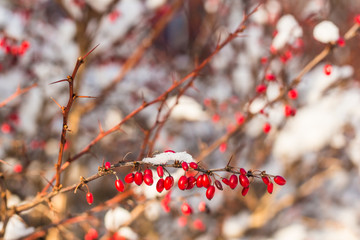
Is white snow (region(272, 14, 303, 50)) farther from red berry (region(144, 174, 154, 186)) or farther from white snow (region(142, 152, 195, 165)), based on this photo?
red berry (region(144, 174, 154, 186))

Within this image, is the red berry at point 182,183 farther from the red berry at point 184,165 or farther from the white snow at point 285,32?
the white snow at point 285,32

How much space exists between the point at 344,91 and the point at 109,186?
4.40 metres

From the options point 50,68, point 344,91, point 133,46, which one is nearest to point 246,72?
point 344,91

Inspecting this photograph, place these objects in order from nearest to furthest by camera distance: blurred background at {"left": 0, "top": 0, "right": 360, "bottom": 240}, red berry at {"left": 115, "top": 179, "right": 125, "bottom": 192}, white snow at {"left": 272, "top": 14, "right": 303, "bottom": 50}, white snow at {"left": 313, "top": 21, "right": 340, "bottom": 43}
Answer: red berry at {"left": 115, "top": 179, "right": 125, "bottom": 192} < white snow at {"left": 313, "top": 21, "right": 340, "bottom": 43} < white snow at {"left": 272, "top": 14, "right": 303, "bottom": 50} < blurred background at {"left": 0, "top": 0, "right": 360, "bottom": 240}

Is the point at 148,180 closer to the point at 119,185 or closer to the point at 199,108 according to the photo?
the point at 119,185

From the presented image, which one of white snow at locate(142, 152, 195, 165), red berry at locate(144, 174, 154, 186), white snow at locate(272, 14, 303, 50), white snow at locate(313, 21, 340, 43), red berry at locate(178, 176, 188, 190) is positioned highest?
white snow at locate(272, 14, 303, 50)

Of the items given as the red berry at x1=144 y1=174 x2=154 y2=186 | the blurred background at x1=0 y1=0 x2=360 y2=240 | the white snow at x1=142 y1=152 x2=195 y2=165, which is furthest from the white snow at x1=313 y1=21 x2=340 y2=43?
the red berry at x1=144 y1=174 x2=154 y2=186

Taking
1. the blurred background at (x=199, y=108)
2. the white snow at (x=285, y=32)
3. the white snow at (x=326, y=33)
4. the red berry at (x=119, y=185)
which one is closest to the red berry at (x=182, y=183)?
the red berry at (x=119, y=185)

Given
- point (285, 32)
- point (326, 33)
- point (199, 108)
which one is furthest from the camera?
point (199, 108)

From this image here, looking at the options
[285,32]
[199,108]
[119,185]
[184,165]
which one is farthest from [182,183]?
[199,108]

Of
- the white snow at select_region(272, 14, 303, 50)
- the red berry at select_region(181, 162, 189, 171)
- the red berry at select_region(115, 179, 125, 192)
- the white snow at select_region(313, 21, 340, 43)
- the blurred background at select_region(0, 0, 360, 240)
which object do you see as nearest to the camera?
the red berry at select_region(181, 162, 189, 171)

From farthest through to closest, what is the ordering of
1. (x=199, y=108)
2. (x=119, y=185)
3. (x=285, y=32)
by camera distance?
(x=199, y=108)
(x=285, y=32)
(x=119, y=185)

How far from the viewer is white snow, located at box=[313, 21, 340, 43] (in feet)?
6.93

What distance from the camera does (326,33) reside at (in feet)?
7.00
